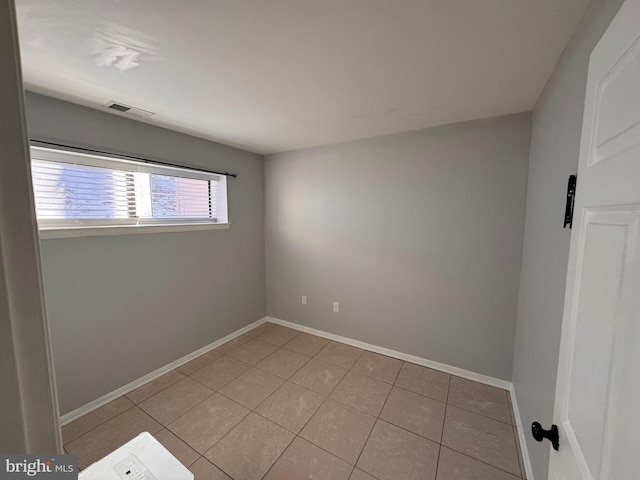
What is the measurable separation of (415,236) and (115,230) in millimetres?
2564

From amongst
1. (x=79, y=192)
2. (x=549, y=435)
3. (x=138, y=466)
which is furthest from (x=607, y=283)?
(x=79, y=192)

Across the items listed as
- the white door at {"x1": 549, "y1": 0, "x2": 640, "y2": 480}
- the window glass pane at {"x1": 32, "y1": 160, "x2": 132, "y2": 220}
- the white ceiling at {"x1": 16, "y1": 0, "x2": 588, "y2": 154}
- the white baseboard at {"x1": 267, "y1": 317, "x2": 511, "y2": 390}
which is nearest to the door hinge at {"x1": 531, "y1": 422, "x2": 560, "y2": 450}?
the white door at {"x1": 549, "y1": 0, "x2": 640, "y2": 480}

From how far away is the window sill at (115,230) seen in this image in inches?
65.6

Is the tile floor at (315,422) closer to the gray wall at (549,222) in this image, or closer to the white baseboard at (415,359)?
the white baseboard at (415,359)

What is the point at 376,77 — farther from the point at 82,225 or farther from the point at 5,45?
the point at 82,225

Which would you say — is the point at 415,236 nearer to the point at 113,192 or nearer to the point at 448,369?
the point at 448,369

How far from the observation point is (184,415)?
1845mm

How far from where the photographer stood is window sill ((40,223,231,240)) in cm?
167

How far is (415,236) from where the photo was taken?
7.84 ft

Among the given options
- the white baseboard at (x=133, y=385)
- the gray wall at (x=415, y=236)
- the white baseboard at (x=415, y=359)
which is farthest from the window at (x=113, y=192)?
the white baseboard at (x=415, y=359)

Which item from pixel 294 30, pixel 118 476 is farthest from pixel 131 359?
pixel 294 30

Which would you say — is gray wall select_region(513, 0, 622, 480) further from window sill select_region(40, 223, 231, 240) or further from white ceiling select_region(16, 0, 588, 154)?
window sill select_region(40, 223, 231, 240)

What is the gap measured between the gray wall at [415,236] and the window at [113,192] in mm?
992

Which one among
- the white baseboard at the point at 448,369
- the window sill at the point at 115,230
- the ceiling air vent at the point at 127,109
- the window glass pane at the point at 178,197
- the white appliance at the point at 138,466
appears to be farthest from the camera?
the window glass pane at the point at 178,197
